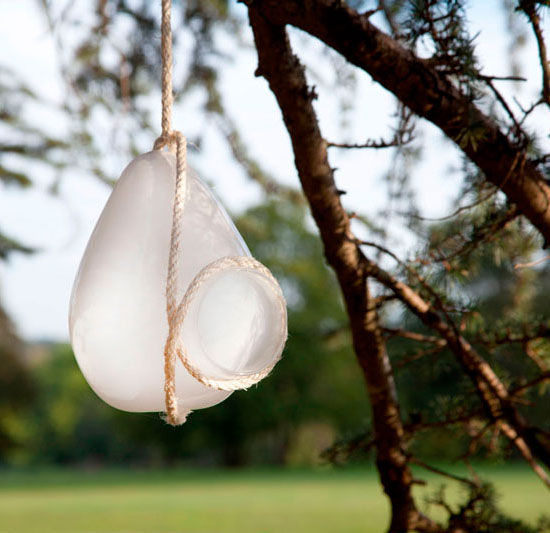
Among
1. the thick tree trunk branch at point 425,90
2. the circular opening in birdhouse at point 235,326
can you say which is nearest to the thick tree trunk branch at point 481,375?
the thick tree trunk branch at point 425,90

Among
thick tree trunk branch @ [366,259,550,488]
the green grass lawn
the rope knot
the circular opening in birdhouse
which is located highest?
the green grass lawn

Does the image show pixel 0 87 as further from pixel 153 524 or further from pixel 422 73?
pixel 153 524

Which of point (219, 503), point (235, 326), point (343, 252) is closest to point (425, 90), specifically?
point (343, 252)

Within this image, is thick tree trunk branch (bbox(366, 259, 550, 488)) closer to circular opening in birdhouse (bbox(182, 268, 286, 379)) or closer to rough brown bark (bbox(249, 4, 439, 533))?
rough brown bark (bbox(249, 4, 439, 533))

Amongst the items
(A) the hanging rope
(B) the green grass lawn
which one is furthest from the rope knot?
(B) the green grass lawn

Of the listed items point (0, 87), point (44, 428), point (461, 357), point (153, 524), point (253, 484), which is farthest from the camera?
point (44, 428)

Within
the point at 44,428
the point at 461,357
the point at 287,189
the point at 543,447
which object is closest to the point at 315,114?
the point at 461,357

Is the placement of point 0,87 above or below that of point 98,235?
above
